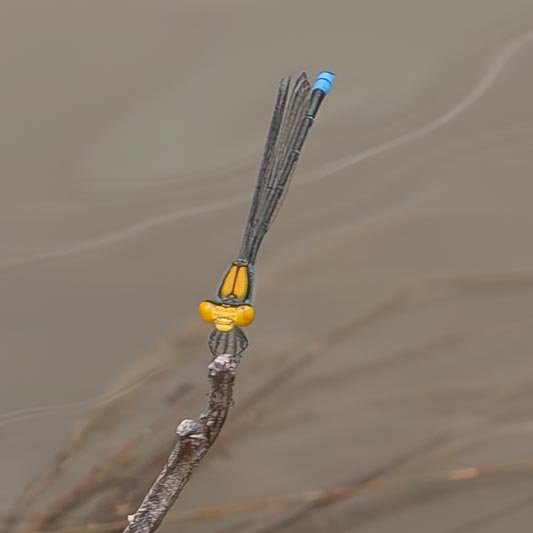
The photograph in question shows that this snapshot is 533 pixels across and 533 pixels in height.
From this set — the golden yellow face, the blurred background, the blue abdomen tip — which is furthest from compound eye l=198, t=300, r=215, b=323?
the blue abdomen tip

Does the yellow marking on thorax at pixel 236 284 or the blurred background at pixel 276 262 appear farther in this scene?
the blurred background at pixel 276 262

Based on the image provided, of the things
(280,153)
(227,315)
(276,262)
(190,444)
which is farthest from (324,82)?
(190,444)

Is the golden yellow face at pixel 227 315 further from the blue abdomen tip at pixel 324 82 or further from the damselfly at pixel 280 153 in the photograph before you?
the blue abdomen tip at pixel 324 82

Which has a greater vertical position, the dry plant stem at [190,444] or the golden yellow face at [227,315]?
the golden yellow face at [227,315]

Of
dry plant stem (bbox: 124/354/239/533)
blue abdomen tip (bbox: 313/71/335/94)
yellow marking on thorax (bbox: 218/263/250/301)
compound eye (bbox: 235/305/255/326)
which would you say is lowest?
dry plant stem (bbox: 124/354/239/533)

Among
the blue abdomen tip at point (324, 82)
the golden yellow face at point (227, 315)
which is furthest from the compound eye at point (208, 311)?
the blue abdomen tip at point (324, 82)

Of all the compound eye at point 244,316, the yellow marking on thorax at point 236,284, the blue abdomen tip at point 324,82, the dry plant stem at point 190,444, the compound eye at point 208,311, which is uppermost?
the blue abdomen tip at point 324,82

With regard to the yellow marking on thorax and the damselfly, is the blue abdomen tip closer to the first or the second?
the damselfly
